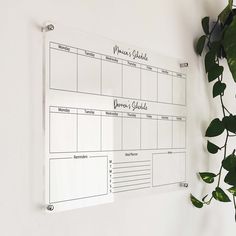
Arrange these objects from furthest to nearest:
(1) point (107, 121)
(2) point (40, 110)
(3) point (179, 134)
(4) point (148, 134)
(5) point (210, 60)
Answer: (5) point (210, 60)
(3) point (179, 134)
(4) point (148, 134)
(1) point (107, 121)
(2) point (40, 110)

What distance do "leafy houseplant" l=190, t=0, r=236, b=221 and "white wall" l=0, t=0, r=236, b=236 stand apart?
31mm

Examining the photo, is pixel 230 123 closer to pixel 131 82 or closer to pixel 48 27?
pixel 131 82

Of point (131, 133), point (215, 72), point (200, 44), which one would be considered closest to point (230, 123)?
point (215, 72)

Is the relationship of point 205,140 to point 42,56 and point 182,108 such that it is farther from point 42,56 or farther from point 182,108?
point 42,56

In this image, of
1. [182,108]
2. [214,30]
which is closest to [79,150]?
[182,108]

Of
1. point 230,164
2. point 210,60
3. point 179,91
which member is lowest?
point 230,164

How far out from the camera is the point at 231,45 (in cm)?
115

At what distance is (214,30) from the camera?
127cm

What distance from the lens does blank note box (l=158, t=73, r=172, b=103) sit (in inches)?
40.5

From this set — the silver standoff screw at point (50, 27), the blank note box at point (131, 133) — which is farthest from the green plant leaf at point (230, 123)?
the silver standoff screw at point (50, 27)

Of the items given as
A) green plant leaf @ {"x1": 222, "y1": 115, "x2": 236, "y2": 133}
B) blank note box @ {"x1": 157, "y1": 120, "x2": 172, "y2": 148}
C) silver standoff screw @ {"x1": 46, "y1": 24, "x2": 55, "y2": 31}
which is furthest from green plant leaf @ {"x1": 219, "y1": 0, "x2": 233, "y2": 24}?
silver standoff screw @ {"x1": 46, "y1": 24, "x2": 55, "y2": 31}

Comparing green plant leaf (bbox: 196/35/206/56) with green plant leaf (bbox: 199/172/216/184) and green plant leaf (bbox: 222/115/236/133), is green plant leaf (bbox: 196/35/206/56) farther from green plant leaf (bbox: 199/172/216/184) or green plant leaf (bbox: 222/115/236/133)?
green plant leaf (bbox: 199/172/216/184)

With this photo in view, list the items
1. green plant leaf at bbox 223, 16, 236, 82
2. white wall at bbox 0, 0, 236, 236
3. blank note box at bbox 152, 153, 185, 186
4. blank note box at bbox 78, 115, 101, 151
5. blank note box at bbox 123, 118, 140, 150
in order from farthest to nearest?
green plant leaf at bbox 223, 16, 236, 82 → blank note box at bbox 152, 153, 185, 186 → blank note box at bbox 123, 118, 140, 150 → blank note box at bbox 78, 115, 101, 151 → white wall at bbox 0, 0, 236, 236

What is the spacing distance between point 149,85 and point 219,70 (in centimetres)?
34
